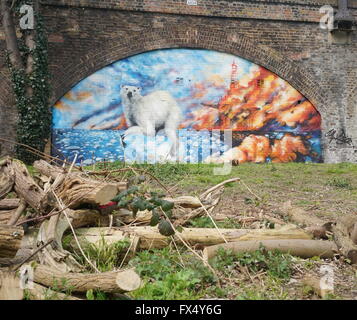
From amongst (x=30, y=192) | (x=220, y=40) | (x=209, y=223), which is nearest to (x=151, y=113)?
(x=220, y=40)

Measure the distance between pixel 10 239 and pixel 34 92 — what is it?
10.1 m

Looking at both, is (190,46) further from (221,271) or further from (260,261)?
(221,271)

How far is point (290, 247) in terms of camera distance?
513cm

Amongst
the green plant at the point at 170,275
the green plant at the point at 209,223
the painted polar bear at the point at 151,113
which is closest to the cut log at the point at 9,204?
the green plant at the point at 170,275

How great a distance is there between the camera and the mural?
1498 centimetres

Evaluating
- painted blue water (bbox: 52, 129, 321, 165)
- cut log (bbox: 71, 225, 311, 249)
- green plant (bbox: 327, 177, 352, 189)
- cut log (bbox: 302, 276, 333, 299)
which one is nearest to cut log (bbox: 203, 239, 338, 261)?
cut log (bbox: 71, 225, 311, 249)

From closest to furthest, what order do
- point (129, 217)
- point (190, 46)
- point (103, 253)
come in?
point (103, 253) < point (129, 217) < point (190, 46)

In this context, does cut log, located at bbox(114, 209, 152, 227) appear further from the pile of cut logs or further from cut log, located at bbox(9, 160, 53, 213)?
cut log, located at bbox(9, 160, 53, 213)

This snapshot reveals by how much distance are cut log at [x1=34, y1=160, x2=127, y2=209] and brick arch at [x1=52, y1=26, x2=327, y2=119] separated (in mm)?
9994

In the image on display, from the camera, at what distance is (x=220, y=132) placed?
15898 mm

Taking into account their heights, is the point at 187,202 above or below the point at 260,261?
above

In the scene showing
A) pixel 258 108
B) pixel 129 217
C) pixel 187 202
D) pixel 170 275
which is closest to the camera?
pixel 170 275

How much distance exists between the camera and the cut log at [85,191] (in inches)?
196

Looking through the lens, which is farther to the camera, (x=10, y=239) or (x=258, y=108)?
(x=258, y=108)
